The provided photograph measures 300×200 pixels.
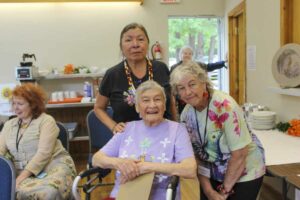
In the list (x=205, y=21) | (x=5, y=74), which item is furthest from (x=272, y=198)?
(x=5, y=74)

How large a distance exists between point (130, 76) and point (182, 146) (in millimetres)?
587

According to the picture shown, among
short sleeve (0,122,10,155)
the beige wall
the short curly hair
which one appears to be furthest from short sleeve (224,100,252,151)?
short sleeve (0,122,10,155)

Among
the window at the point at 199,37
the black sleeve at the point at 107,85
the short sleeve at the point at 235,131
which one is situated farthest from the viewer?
the window at the point at 199,37

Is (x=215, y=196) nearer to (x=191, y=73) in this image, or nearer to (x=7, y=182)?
(x=191, y=73)

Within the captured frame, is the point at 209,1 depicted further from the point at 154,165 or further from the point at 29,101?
the point at 154,165

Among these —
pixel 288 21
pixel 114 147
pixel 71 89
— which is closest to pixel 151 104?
pixel 114 147

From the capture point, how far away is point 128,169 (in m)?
1.60

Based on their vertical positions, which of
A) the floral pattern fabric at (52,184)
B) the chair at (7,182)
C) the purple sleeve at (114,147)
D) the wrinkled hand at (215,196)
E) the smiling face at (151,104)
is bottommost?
the floral pattern fabric at (52,184)

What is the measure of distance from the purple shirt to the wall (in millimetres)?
3190

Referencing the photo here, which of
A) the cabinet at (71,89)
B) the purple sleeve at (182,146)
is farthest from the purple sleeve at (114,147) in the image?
the cabinet at (71,89)

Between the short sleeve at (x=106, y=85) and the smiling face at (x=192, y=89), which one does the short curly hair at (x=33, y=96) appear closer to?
the short sleeve at (x=106, y=85)

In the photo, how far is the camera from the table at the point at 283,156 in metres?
1.74

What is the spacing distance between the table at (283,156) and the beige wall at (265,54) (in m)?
0.31

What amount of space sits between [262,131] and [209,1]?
286 centimetres
